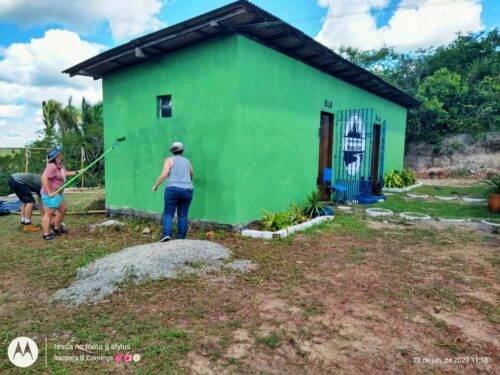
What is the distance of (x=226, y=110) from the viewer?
636 centimetres

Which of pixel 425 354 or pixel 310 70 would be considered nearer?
pixel 425 354

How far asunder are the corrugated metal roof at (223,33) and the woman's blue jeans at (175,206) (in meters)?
2.87

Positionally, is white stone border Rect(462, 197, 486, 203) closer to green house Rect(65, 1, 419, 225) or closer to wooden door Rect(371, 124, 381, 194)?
wooden door Rect(371, 124, 381, 194)

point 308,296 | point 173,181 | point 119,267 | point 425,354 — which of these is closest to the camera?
point 425,354

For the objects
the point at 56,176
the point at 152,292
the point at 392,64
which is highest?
the point at 392,64

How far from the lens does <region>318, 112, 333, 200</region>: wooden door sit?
9.55m

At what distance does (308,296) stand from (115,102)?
6.80 meters

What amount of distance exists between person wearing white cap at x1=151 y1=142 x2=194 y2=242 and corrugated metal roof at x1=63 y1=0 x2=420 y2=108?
7.02 feet

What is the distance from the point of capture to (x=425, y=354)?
2805mm

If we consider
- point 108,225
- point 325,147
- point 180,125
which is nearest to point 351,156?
point 325,147

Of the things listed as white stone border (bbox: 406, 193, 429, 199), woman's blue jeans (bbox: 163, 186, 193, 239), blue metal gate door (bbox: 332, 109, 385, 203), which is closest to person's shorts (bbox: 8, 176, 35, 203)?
woman's blue jeans (bbox: 163, 186, 193, 239)

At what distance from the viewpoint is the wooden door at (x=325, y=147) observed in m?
9.55

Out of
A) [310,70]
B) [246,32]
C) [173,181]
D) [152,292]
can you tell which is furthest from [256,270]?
[310,70]

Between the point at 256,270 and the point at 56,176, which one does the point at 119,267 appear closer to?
the point at 256,270
